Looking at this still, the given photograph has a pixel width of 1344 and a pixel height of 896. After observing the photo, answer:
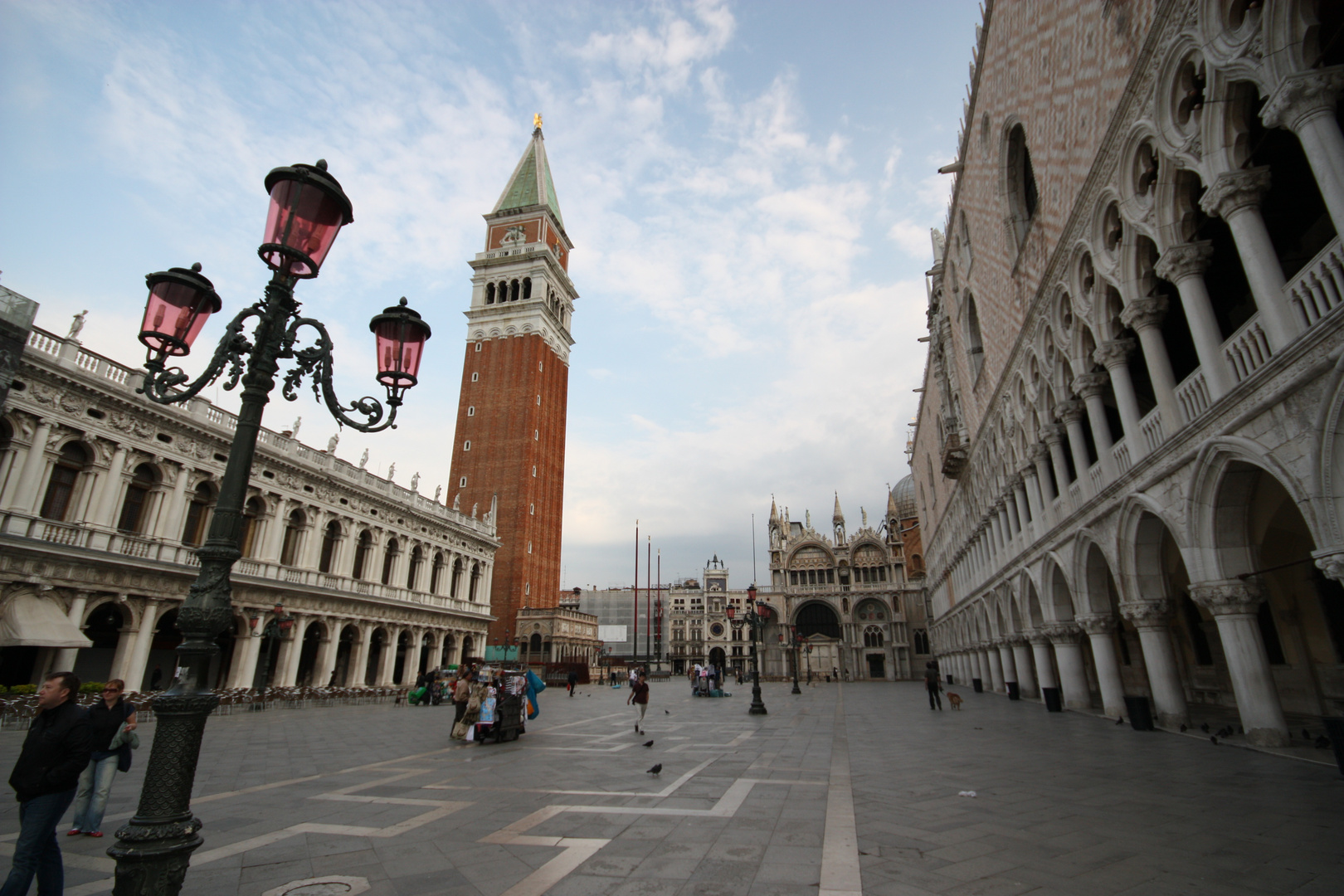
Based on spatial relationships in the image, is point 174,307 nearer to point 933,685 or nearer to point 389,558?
point 933,685

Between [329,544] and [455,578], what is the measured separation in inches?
464

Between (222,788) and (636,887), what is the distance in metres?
6.66

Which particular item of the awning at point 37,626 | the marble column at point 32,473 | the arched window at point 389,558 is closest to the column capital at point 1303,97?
the awning at point 37,626

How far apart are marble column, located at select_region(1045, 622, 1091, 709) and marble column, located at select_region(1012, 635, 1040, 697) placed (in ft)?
15.4

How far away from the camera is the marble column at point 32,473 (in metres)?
18.0

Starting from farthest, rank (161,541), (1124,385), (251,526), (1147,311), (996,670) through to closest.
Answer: (996,670)
(251,526)
(161,541)
(1124,385)
(1147,311)

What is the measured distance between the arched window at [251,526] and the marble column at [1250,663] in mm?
30379

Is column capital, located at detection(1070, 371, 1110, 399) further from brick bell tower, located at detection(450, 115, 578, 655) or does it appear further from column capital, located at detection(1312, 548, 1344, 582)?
brick bell tower, located at detection(450, 115, 578, 655)

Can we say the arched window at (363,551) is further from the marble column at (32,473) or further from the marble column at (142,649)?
the marble column at (32,473)

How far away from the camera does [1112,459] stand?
12.2 meters

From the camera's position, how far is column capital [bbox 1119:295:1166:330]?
996 cm

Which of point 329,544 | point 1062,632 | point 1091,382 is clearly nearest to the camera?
point 1091,382

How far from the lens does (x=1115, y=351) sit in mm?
11336

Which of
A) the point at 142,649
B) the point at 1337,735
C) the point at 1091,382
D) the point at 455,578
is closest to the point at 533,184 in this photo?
the point at 455,578
